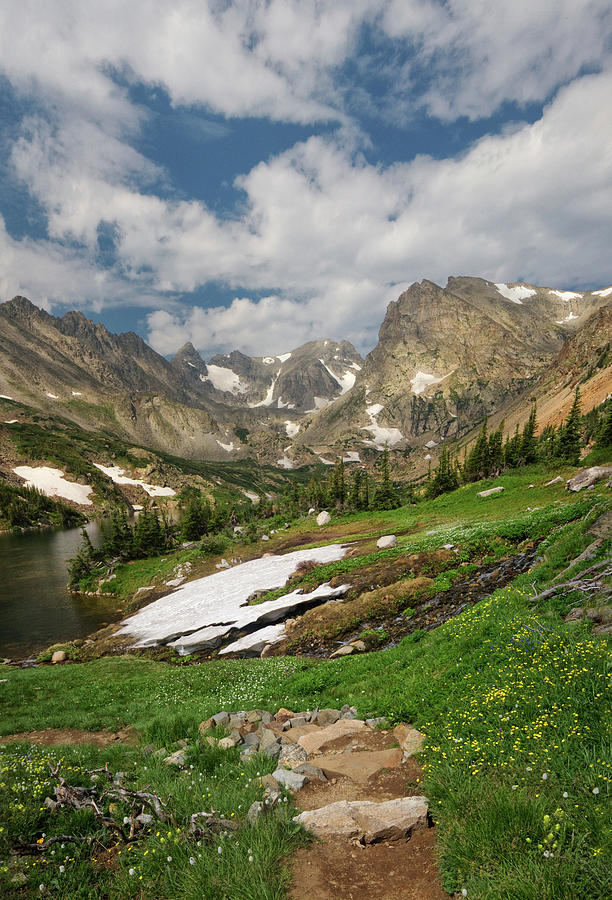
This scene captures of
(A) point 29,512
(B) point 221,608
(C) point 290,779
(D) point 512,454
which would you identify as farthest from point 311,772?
(A) point 29,512

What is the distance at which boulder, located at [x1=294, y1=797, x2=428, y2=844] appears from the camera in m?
5.85

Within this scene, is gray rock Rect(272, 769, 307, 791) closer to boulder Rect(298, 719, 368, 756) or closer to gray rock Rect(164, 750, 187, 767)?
boulder Rect(298, 719, 368, 756)

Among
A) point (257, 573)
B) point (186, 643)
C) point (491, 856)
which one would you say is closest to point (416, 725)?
point (491, 856)

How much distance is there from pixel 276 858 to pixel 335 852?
3.23ft

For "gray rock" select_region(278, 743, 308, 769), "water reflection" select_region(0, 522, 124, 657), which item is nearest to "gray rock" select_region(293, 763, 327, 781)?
"gray rock" select_region(278, 743, 308, 769)

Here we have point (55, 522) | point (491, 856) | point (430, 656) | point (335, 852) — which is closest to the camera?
point (491, 856)

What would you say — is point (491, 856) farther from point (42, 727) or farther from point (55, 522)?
point (55, 522)

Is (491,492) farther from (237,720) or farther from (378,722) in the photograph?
(237,720)

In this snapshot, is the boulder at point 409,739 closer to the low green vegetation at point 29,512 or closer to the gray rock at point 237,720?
the gray rock at point 237,720

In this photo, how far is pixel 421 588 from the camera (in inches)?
932

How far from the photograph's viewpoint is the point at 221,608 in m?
36.2

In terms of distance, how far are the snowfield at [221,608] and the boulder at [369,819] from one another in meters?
20.8

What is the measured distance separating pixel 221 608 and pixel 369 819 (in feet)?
108

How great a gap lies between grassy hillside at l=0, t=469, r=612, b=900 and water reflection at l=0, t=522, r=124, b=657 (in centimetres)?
3501
